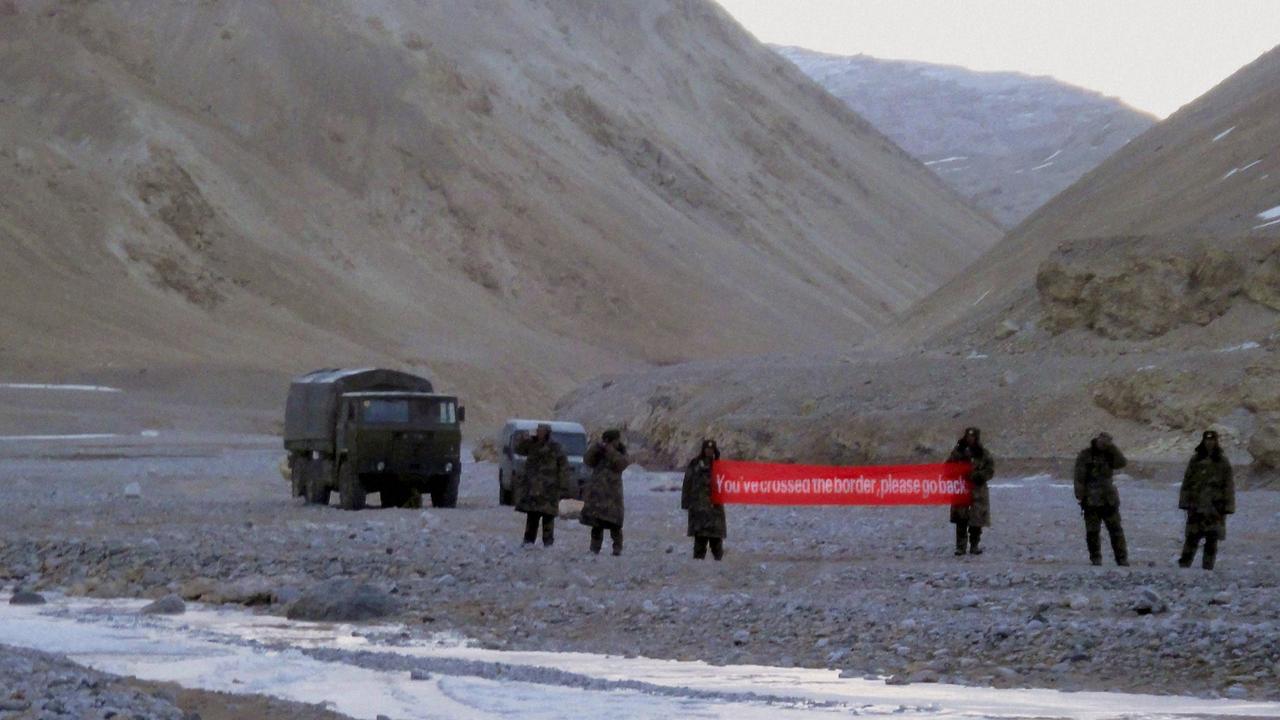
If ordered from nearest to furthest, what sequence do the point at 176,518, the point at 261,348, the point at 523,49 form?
the point at 176,518 < the point at 261,348 < the point at 523,49

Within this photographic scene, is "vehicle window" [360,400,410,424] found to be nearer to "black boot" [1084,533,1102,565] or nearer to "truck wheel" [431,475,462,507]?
"truck wheel" [431,475,462,507]

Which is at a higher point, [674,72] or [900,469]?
[674,72]

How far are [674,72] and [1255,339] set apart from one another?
A: 248 ft

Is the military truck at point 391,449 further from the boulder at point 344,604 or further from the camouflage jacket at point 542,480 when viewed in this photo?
the boulder at point 344,604

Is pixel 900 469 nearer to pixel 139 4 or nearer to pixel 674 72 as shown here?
pixel 139 4

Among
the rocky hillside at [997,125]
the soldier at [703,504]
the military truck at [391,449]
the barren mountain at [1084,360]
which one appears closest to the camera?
the soldier at [703,504]

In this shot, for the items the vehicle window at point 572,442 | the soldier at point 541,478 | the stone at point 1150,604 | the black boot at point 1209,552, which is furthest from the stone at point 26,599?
the vehicle window at point 572,442

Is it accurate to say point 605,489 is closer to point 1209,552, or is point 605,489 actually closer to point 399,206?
point 1209,552

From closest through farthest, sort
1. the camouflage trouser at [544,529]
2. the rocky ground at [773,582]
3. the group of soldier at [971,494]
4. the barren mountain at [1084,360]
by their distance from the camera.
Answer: the rocky ground at [773,582], the group of soldier at [971,494], the camouflage trouser at [544,529], the barren mountain at [1084,360]

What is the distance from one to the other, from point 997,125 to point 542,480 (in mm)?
170226

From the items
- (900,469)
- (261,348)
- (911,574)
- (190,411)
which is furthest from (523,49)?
(911,574)

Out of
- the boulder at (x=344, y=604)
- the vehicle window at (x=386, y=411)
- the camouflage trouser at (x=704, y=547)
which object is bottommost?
the boulder at (x=344, y=604)

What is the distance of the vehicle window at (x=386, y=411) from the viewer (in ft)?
91.3

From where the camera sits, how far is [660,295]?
90312 millimetres
